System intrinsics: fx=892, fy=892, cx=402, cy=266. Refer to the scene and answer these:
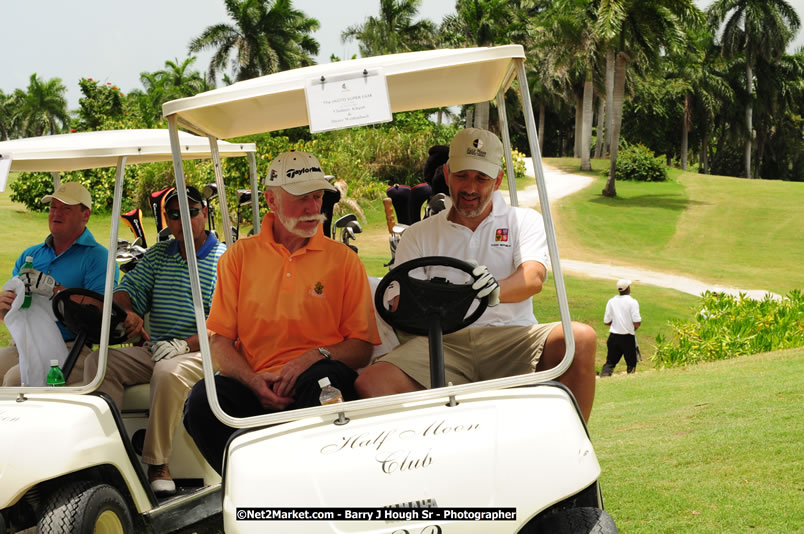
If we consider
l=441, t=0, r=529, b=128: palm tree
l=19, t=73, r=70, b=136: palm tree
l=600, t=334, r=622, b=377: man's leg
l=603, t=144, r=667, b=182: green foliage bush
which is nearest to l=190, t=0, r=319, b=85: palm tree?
l=441, t=0, r=529, b=128: palm tree

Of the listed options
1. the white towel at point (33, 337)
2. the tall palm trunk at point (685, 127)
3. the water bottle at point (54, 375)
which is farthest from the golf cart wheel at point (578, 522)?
the tall palm trunk at point (685, 127)

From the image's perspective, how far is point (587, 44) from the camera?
3678 centimetres

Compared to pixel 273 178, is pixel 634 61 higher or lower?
higher

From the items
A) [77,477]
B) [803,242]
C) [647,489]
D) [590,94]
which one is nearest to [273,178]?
[77,477]

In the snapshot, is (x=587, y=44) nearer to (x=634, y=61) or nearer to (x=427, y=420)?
(x=634, y=61)

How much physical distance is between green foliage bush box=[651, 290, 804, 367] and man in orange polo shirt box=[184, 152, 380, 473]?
25.0 ft

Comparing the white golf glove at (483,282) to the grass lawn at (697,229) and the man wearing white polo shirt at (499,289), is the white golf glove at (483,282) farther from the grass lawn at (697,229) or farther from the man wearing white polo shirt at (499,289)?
the grass lawn at (697,229)

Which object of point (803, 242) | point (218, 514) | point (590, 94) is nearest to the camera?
point (218, 514)

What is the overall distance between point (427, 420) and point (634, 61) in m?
35.1

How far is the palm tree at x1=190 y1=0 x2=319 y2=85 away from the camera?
4541 centimetres

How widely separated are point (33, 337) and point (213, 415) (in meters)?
1.09

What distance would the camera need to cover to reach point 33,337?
3842 mm

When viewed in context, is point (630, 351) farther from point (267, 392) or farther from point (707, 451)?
point (267, 392)

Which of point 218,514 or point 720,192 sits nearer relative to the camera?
point 218,514
